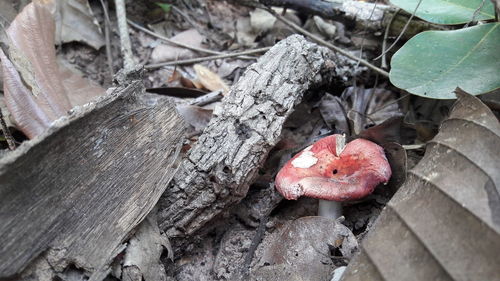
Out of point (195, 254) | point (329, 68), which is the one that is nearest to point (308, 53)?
point (329, 68)

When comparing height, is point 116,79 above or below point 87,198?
above

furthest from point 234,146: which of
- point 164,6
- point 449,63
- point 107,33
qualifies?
point 164,6

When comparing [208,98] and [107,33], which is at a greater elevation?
[107,33]

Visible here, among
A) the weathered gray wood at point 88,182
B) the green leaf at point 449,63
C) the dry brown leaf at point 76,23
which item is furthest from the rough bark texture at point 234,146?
the dry brown leaf at point 76,23

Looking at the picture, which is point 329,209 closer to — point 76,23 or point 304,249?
point 304,249

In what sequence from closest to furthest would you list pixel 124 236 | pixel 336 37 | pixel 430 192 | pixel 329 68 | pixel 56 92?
pixel 430 192 → pixel 124 236 → pixel 56 92 → pixel 329 68 → pixel 336 37

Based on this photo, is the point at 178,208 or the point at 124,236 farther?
the point at 178,208

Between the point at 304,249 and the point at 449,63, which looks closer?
the point at 304,249

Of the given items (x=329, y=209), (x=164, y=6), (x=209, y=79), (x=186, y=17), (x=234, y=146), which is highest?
(x=164, y=6)

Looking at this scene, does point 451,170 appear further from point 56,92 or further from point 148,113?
point 56,92
